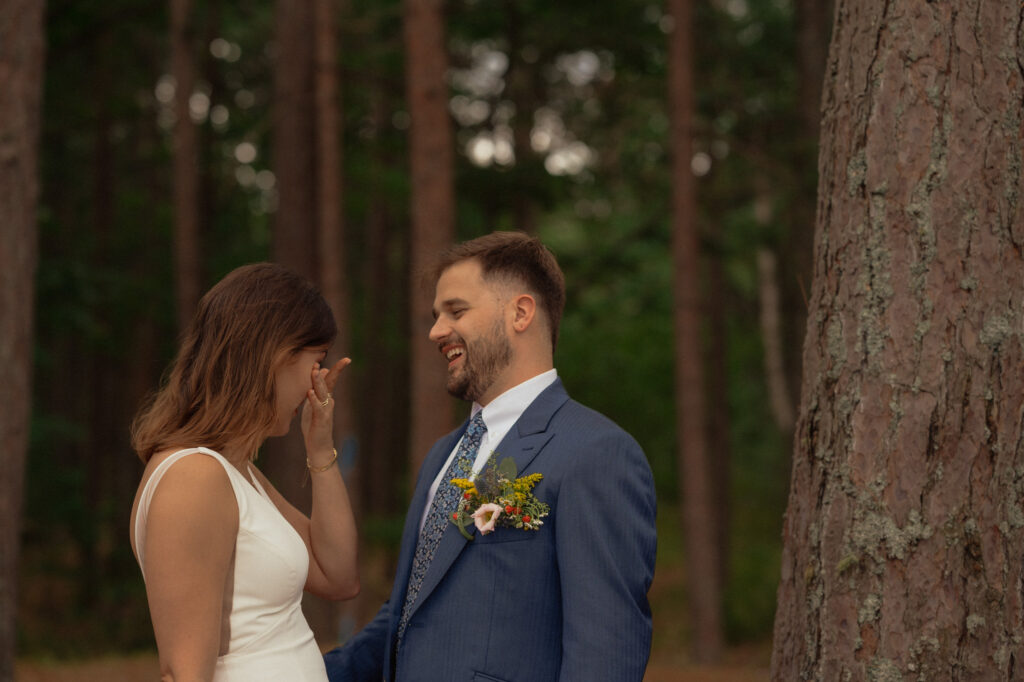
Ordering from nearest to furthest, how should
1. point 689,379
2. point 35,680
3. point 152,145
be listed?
point 35,680 → point 689,379 → point 152,145

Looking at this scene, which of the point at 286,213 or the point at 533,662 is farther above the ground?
the point at 286,213

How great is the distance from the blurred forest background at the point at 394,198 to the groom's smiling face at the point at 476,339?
708cm

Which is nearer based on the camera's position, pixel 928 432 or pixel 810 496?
pixel 928 432

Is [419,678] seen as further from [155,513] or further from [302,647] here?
[155,513]

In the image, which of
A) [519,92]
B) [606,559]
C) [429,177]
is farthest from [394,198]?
[606,559]

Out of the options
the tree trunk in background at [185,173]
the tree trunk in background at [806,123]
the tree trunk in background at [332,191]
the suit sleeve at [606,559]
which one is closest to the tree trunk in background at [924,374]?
the suit sleeve at [606,559]

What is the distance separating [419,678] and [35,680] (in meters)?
11.2

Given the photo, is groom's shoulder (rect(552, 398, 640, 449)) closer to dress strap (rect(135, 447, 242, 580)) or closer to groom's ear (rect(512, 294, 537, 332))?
groom's ear (rect(512, 294, 537, 332))

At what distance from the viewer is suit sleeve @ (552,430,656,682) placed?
2889mm

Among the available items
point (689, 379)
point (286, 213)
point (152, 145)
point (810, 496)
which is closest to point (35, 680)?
point (286, 213)

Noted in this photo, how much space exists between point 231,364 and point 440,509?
81 centimetres

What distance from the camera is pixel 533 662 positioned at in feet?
9.96

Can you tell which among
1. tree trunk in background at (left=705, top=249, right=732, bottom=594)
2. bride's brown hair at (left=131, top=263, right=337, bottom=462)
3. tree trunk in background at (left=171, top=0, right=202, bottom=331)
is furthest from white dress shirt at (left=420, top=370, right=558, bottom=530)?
tree trunk in background at (left=705, top=249, right=732, bottom=594)

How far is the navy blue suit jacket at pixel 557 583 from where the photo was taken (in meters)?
2.91
